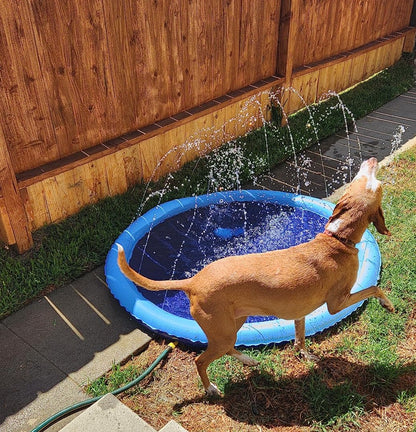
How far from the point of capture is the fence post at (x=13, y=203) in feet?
14.2

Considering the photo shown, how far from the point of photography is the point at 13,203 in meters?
4.54

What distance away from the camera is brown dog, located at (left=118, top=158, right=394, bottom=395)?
2973 mm

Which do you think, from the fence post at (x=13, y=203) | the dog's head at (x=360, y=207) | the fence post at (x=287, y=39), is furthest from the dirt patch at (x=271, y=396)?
the fence post at (x=287, y=39)

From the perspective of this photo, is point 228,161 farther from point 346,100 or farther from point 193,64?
point 346,100

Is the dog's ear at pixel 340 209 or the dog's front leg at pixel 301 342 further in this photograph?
the dog's front leg at pixel 301 342

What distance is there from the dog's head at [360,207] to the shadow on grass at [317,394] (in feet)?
3.60

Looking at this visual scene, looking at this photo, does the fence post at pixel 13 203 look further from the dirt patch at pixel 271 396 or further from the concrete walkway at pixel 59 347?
→ the dirt patch at pixel 271 396

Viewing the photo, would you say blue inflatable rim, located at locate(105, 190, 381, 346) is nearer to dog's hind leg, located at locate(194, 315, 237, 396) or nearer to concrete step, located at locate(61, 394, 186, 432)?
dog's hind leg, located at locate(194, 315, 237, 396)

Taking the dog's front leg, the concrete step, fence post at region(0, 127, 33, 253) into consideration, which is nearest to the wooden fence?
fence post at region(0, 127, 33, 253)

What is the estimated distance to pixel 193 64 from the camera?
5.91 meters

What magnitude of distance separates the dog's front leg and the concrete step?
3.91 ft

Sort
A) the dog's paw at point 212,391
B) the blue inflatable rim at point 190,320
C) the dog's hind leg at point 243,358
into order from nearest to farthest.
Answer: the dog's paw at point 212,391 → the dog's hind leg at point 243,358 → the blue inflatable rim at point 190,320

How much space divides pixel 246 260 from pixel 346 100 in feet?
20.2

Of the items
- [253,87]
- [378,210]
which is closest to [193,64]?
[253,87]
